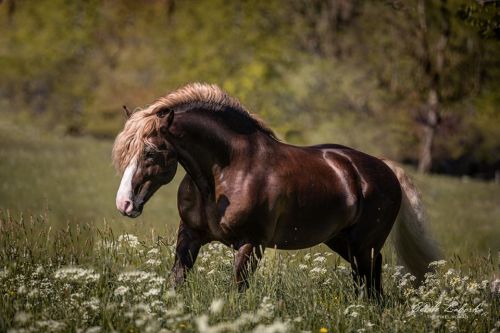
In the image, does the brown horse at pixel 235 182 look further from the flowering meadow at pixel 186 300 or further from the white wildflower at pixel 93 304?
the white wildflower at pixel 93 304

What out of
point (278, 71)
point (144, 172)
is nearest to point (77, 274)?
point (144, 172)

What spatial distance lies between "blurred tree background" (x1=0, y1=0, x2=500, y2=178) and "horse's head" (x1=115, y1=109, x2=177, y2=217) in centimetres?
2231

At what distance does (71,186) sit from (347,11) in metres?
19.9

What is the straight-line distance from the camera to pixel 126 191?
6.14m

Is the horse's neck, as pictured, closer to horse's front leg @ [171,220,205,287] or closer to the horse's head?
the horse's head

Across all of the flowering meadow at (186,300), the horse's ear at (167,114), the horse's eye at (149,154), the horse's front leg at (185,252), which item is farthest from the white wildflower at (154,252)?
the horse's ear at (167,114)

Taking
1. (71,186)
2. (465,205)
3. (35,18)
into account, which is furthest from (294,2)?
(71,186)

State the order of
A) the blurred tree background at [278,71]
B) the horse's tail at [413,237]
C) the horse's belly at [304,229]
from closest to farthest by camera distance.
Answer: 1. the horse's belly at [304,229]
2. the horse's tail at [413,237]
3. the blurred tree background at [278,71]

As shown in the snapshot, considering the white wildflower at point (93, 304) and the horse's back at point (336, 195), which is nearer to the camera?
the white wildflower at point (93, 304)

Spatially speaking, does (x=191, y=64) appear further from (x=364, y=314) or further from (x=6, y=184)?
(x=364, y=314)

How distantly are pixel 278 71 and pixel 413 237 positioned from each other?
2284 centimetres

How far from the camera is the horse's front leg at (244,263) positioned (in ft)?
21.4

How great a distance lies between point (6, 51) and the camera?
31.2m

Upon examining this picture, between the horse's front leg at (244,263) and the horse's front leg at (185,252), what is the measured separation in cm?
47
